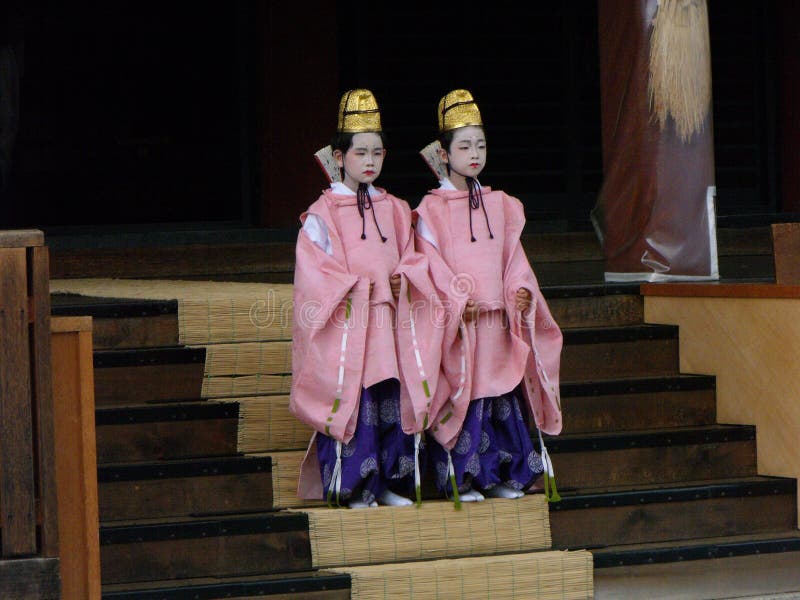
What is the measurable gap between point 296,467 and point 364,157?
121 centimetres

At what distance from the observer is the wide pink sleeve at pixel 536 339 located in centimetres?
549

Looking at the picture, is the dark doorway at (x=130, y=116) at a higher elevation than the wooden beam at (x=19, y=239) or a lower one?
higher

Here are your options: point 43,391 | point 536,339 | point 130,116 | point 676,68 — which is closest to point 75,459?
point 43,391

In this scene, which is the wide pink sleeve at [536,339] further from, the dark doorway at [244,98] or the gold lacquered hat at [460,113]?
the dark doorway at [244,98]

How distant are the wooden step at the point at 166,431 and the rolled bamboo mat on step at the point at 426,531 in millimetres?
504

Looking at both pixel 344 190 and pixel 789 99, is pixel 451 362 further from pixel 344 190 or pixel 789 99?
pixel 789 99

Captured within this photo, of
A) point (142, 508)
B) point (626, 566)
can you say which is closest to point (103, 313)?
point (142, 508)

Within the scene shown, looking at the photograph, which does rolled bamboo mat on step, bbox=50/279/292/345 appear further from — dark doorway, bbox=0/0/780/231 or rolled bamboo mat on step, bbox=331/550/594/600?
dark doorway, bbox=0/0/780/231

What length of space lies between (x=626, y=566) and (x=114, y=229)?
496 centimetres

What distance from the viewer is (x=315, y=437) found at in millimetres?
5469

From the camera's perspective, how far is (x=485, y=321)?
216 inches

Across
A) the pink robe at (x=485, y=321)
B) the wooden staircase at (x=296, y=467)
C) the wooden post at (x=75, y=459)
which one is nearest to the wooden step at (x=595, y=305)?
the wooden staircase at (x=296, y=467)

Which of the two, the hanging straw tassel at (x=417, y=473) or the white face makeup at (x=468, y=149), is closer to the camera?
the hanging straw tassel at (x=417, y=473)

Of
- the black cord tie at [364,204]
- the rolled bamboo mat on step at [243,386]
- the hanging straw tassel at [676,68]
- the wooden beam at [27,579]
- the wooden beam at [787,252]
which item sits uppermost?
the hanging straw tassel at [676,68]
